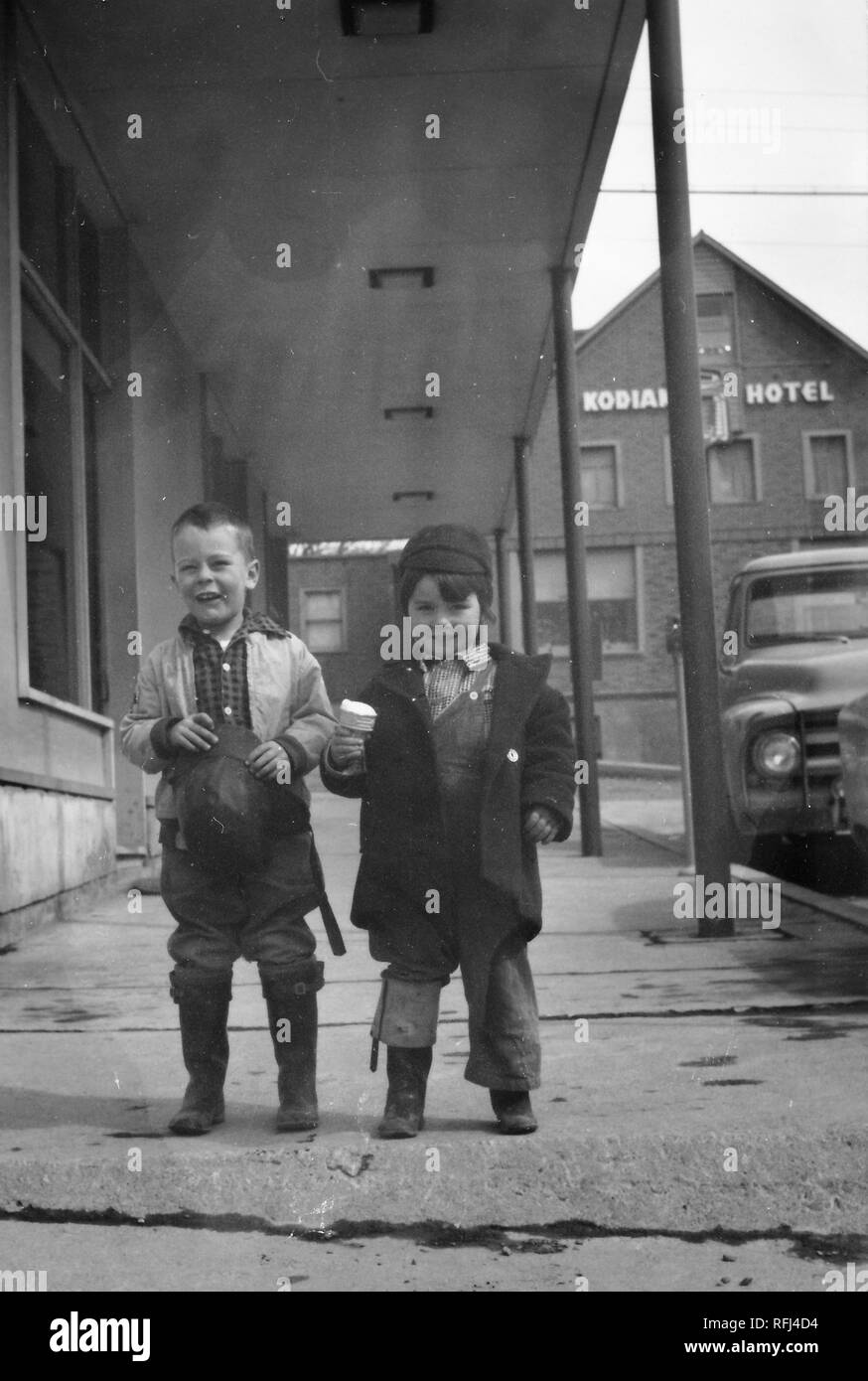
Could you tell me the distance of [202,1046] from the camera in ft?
8.25

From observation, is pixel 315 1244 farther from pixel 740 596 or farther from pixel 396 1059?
pixel 740 596

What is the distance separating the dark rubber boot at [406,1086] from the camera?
246 centimetres

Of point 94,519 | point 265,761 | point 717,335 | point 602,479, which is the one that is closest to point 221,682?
point 265,761

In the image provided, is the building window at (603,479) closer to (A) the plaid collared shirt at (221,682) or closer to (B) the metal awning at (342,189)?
(B) the metal awning at (342,189)

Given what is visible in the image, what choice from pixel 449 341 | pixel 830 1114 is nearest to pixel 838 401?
pixel 449 341

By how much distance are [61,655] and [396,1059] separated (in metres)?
3.64

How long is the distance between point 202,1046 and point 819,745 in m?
4.06

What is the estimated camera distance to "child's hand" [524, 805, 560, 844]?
2354 mm

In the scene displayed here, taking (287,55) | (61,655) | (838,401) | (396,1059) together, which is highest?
(838,401)

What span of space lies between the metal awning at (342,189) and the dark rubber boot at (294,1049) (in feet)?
5.01

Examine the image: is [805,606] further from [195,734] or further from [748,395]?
[748,395]

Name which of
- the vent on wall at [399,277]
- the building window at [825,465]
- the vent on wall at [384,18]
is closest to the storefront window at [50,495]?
the vent on wall at [399,277]

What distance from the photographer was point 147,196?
488cm

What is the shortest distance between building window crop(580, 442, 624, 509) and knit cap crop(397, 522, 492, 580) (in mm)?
17261
